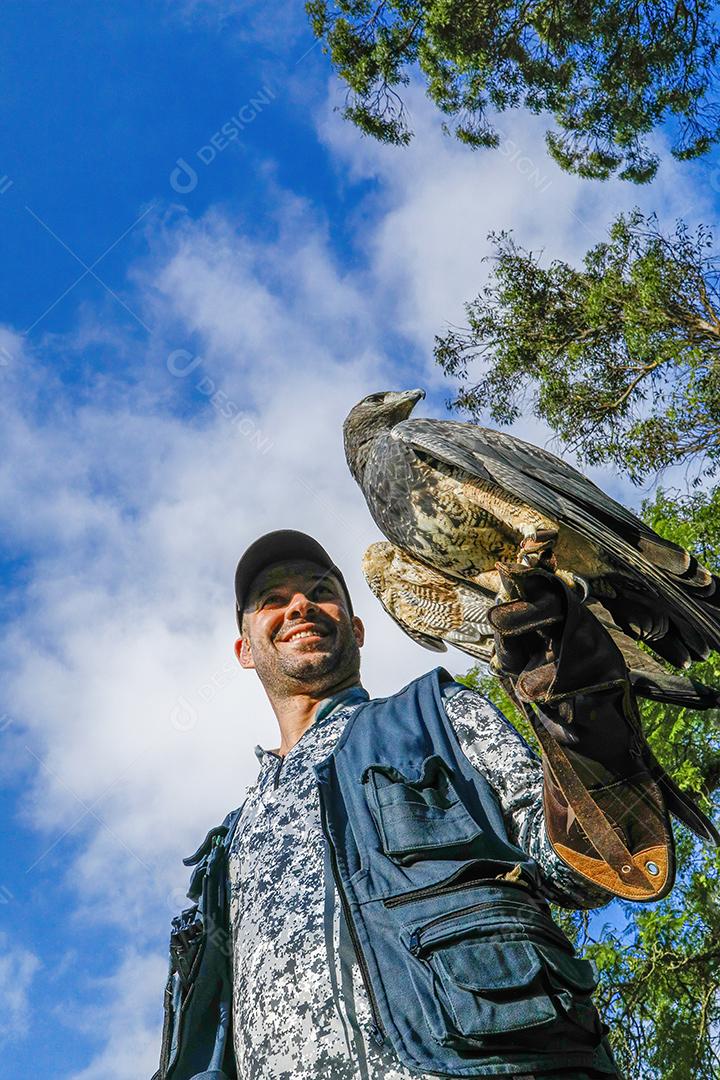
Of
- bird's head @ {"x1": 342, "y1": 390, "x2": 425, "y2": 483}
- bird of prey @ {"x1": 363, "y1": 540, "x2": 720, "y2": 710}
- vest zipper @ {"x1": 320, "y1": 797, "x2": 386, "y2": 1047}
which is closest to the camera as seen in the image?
vest zipper @ {"x1": 320, "y1": 797, "x2": 386, "y2": 1047}

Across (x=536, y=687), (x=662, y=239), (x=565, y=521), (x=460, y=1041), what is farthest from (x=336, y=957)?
(x=662, y=239)

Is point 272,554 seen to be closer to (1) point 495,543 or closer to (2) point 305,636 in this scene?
(2) point 305,636

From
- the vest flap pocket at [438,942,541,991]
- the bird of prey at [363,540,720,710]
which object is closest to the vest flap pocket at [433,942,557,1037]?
the vest flap pocket at [438,942,541,991]

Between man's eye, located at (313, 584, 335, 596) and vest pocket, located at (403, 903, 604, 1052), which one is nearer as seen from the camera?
vest pocket, located at (403, 903, 604, 1052)

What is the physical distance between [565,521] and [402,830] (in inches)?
57.5

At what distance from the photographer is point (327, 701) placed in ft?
12.1

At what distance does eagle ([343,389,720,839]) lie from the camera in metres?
3.37

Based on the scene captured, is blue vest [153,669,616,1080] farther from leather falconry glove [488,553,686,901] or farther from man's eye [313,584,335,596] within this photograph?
man's eye [313,584,335,596]

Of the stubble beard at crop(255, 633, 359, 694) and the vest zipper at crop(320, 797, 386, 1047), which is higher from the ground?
the stubble beard at crop(255, 633, 359, 694)

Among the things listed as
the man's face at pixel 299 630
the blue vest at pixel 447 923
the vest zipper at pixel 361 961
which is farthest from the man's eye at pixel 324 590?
the vest zipper at pixel 361 961

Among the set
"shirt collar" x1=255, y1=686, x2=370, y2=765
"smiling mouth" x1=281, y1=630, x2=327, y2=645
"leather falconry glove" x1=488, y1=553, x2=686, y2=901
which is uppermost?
"smiling mouth" x1=281, y1=630, x2=327, y2=645

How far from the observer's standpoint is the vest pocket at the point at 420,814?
2.61 metres

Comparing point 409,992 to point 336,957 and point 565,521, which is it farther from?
point 565,521

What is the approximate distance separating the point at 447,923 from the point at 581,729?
59 cm
